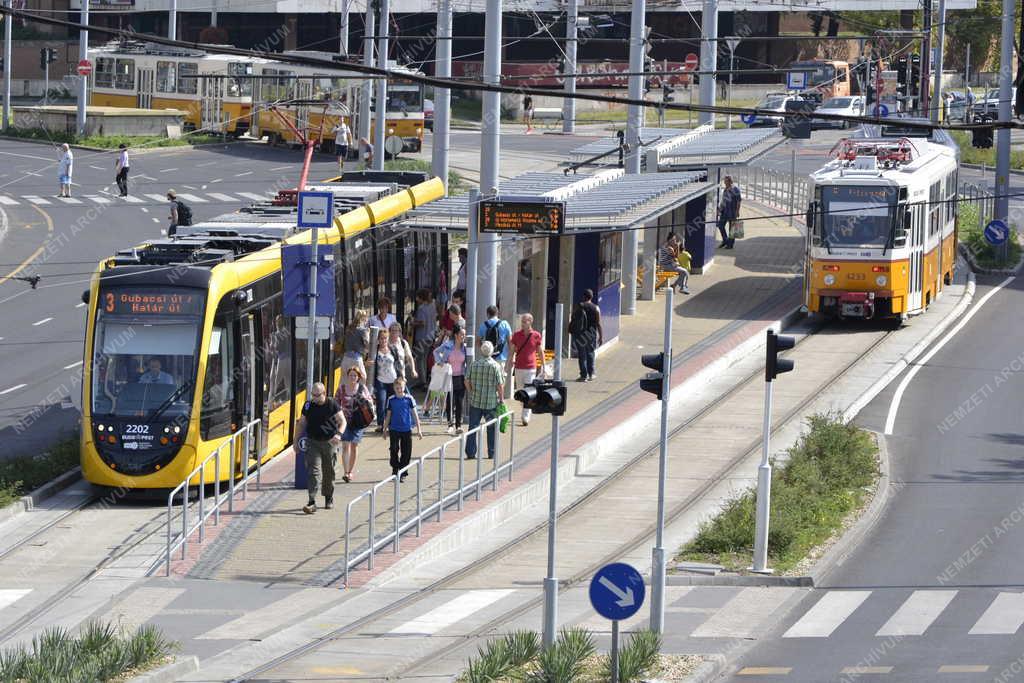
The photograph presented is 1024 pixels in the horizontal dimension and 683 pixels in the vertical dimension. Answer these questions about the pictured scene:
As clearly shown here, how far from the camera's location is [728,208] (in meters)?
45.3

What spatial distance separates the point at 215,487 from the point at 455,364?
510 centimetres

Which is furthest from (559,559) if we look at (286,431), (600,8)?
(600,8)

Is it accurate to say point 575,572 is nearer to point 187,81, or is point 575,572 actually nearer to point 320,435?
point 320,435

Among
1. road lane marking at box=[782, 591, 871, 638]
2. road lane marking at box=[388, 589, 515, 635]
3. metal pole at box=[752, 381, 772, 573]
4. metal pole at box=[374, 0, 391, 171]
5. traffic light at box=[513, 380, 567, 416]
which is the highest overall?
metal pole at box=[374, 0, 391, 171]

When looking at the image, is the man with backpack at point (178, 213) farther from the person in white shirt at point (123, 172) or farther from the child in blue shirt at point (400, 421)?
the child in blue shirt at point (400, 421)

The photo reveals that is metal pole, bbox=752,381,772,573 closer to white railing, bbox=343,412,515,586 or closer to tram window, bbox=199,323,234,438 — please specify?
white railing, bbox=343,412,515,586

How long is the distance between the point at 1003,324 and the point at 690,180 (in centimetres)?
788

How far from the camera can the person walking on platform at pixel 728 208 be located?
4469 centimetres

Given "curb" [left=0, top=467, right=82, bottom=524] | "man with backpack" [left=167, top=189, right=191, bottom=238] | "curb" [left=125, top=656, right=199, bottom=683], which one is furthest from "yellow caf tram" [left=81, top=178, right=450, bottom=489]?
"man with backpack" [left=167, top=189, right=191, bottom=238]

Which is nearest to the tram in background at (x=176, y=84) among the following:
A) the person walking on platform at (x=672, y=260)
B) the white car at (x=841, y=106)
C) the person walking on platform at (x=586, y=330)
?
the white car at (x=841, y=106)

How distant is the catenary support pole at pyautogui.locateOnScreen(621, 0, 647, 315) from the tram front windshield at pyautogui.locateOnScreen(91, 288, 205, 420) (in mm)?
14602

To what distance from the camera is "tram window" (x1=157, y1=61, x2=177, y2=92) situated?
67.6m

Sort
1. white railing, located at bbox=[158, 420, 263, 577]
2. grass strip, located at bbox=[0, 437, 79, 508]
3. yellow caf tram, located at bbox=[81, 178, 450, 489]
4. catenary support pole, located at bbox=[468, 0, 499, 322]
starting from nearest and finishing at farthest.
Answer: white railing, located at bbox=[158, 420, 263, 577] < grass strip, located at bbox=[0, 437, 79, 508] < yellow caf tram, located at bbox=[81, 178, 450, 489] < catenary support pole, located at bbox=[468, 0, 499, 322]

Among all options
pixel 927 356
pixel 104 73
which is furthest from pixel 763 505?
pixel 104 73
